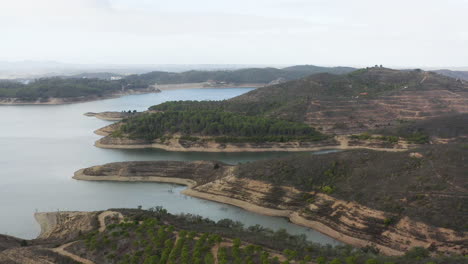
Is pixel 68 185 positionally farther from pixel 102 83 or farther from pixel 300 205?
pixel 102 83

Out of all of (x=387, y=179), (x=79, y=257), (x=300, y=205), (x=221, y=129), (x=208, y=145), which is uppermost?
(x=221, y=129)

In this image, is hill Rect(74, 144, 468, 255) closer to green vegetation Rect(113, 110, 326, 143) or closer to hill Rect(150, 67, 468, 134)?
green vegetation Rect(113, 110, 326, 143)

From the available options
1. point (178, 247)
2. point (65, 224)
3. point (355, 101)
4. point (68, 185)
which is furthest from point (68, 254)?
point (355, 101)

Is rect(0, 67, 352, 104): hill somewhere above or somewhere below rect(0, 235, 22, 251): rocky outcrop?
above

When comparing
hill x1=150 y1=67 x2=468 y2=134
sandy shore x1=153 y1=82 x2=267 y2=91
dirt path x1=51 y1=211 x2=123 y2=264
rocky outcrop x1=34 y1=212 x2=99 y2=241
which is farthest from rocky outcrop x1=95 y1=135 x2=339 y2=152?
sandy shore x1=153 y1=82 x2=267 y2=91

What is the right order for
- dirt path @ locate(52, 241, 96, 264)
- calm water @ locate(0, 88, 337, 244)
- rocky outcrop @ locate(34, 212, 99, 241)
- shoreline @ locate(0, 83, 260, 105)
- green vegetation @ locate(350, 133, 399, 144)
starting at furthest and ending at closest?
1. shoreline @ locate(0, 83, 260, 105)
2. green vegetation @ locate(350, 133, 399, 144)
3. calm water @ locate(0, 88, 337, 244)
4. rocky outcrop @ locate(34, 212, 99, 241)
5. dirt path @ locate(52, 241, 96, 264)

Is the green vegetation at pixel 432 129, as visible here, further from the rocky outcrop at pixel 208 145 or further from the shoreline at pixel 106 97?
the shoreline at pixel 106 97
